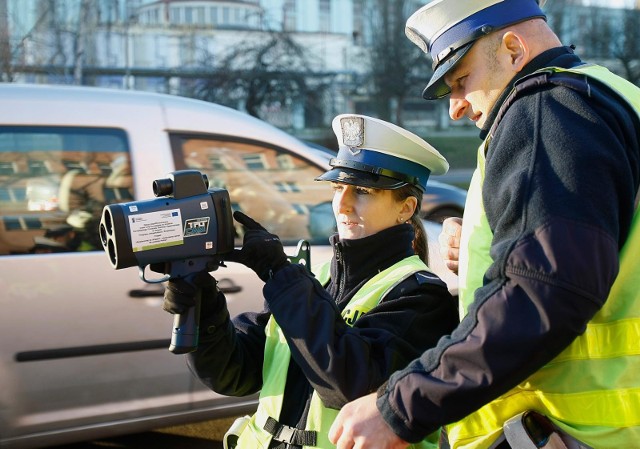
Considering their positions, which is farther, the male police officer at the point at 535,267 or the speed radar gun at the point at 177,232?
the speed radar gun at the point at 177,232

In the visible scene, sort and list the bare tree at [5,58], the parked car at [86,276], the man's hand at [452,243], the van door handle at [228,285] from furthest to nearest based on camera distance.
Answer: the bare tree at [5,58] < the van door handle at [228,285] < the parked car at [86,276] < the man's hand at [452,243]

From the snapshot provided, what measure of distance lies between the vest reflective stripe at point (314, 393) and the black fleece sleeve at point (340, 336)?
0.06 meters

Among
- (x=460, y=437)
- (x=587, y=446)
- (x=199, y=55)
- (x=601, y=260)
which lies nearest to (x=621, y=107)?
(x=601, y=260)

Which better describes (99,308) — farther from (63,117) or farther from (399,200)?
(399,200)

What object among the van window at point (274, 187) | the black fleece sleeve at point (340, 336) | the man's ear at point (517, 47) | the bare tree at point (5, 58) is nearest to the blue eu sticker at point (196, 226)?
the black fleece sleeve at point (340, 336)

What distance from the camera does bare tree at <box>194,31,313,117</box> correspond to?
25.5m

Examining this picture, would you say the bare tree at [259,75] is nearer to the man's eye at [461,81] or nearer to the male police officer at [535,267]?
the man's eye at [461,81]

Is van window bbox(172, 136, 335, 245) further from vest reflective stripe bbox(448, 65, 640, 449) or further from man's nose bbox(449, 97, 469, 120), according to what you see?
vest reflective stripe bbox(448, 65, 640, 449)

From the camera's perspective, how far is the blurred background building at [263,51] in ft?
78.1

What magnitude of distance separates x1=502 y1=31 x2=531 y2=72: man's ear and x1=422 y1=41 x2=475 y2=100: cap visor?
0.07 metres

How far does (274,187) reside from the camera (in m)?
4.47

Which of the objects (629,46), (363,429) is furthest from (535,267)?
(629,46)

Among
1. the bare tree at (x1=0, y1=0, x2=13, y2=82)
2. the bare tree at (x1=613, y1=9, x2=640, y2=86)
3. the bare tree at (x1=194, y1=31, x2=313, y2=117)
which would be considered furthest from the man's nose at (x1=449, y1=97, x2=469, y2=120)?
the bare tree at (x1=613, y1=9, x2=640, y2=86)

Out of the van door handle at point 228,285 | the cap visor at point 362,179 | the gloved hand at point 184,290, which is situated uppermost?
the cap visor at point 362,179
